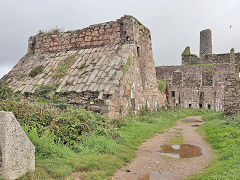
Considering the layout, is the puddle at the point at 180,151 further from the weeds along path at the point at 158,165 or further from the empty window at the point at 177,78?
the empty window at the point at 177,78

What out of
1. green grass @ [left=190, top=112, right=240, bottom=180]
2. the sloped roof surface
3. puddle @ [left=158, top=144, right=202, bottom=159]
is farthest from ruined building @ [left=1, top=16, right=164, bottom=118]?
green grass @ [left=190, top=112, right=240, bottom=180]

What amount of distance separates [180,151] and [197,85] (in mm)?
19054

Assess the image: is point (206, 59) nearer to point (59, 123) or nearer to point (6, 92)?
point (6, 92)

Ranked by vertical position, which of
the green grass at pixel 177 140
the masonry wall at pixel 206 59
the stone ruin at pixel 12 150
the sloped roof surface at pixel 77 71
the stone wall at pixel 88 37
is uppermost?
the masonry wall at pixel 206 59

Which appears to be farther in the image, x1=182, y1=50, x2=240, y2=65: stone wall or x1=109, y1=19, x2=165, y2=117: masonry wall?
x1=182, y1=50, x2=240, y2=65: stone wall

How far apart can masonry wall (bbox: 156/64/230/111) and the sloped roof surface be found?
14366 mm

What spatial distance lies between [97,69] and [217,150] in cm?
597

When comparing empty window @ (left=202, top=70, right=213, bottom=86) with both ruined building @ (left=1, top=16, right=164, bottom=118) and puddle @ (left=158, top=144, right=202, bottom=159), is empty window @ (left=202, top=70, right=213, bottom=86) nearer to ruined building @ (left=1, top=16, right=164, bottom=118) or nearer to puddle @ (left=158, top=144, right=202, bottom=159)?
ruined building @ (left=1, top=16, right=164, bottom=118)

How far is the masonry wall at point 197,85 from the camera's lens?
2278 centimetres

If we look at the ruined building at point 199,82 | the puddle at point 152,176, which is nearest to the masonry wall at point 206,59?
the ruined building at point 199,82

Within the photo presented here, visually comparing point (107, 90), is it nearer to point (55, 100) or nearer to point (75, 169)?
point (55, 100)

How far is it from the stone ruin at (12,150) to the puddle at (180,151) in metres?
3.69

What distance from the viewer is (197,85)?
23.7 metres

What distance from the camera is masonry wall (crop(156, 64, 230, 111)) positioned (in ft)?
74.7
